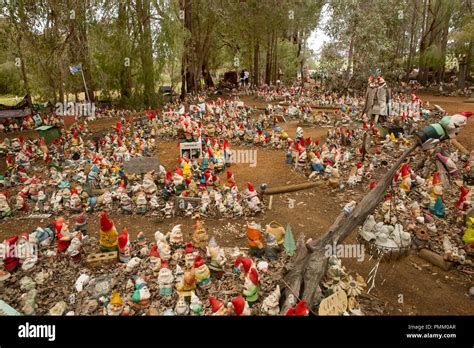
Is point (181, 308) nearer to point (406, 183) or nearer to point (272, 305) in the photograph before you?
point (272, 305)

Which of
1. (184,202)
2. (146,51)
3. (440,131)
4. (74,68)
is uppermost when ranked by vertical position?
(146,51)

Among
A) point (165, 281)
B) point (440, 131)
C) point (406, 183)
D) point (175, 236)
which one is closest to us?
point (440, 131)

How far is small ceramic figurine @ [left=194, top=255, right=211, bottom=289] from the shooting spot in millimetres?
4609

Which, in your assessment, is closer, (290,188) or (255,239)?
(255,239)

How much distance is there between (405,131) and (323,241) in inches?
373

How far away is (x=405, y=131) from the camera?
11.8 meters

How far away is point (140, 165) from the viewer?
28.7ft

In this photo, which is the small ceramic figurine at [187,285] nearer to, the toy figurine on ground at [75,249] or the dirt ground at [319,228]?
the dirt ground at [319,228]

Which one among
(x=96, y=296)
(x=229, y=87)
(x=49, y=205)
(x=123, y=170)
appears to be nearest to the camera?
(x=96, y=296)

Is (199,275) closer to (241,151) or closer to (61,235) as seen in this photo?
(61,235)

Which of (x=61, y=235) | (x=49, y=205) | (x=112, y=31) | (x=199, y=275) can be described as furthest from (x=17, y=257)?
(x=112, y=31)

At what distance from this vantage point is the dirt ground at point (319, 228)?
15.2 feet

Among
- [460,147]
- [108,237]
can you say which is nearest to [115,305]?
[108,237]

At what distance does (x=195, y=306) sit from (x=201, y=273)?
0.54 m
